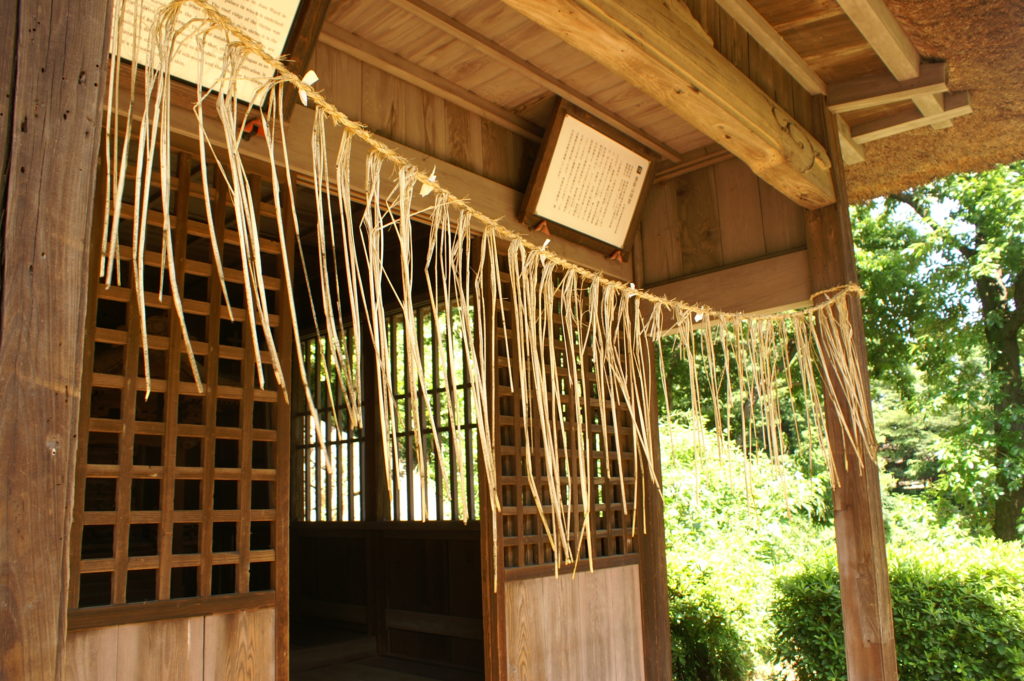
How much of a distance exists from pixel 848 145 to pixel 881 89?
22.7 inches

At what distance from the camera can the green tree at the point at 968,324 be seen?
831 cm

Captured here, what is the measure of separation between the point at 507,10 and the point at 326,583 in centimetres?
421

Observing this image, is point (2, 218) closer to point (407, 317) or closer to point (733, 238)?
point (407, 317)

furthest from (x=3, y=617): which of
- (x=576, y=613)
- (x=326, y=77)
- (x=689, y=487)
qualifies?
(x=689, y=487)

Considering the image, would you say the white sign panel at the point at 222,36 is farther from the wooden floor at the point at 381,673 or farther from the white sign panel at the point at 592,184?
the wooden floor at the point at 381,673

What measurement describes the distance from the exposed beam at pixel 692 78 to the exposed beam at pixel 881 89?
0.27m

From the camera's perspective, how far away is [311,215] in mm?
4820

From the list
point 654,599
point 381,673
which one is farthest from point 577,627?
point 381,673

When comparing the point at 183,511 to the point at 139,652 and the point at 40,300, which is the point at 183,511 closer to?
the point at 139,652

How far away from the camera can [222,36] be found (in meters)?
2.30

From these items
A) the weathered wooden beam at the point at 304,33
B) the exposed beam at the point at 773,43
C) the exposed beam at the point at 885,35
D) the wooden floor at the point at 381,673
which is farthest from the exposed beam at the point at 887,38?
the wooden floor at the point at 381,673

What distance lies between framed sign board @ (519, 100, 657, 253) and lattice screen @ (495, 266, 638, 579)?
43 cm

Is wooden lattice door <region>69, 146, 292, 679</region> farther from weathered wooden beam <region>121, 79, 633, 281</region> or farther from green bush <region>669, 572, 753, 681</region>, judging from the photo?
green bush <region>669, 572, 753, 681</region>

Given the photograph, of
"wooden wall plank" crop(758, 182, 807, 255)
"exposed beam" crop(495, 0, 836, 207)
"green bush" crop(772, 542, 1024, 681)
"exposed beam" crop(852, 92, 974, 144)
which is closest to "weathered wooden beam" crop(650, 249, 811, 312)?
"wooden wall plank" crop(758, 182, 807, 255)
